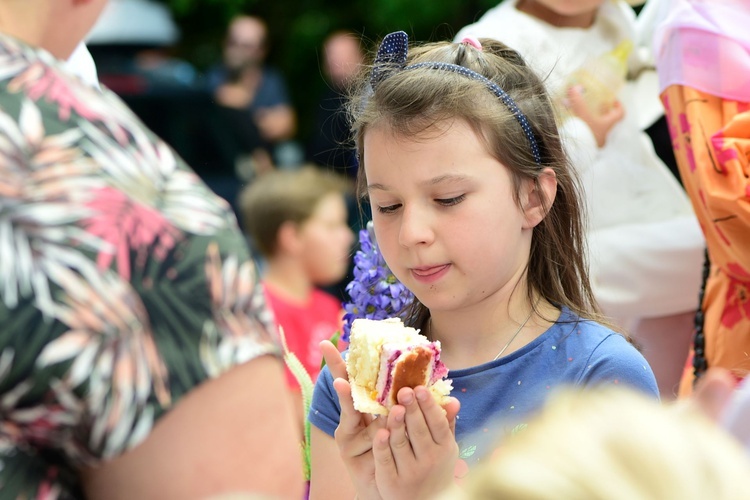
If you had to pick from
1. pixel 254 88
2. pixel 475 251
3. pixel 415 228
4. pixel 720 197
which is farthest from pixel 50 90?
pixel 254 88

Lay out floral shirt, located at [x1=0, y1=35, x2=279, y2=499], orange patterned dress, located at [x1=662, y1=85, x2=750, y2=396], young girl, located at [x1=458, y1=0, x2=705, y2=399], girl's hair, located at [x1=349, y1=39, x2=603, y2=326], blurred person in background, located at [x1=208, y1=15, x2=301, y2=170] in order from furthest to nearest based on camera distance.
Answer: blurred person in background, located at [x1=208, y1=15, x2=301, y2=170]
young girl, located at [x1=458, y1=0, x2=705, y2=399]
orange patterned dress, located at [x1=662, y1=85, x2=750, y2=396]
girl's hair, located at [x1=349, y1=39, x2=603, y2=326]
floral shirt, located at [x1=0, y1=35, x2=279, y2=499]

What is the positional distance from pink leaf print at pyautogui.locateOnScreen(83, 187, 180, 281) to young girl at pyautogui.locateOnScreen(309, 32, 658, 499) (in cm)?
70

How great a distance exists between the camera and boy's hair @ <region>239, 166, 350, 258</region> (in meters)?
5.68

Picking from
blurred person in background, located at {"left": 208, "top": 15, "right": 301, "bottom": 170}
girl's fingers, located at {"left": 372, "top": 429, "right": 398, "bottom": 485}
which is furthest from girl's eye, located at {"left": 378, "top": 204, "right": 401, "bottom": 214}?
blurred person in background, located at {"left": 208, "top": 15, "right": 301, "bottom": 170}

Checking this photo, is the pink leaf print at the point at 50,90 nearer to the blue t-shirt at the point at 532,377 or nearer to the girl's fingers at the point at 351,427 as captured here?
the girl's fingers at the point at 351,427

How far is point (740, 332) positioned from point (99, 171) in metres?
2.18

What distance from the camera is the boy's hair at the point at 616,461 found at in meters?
0.90

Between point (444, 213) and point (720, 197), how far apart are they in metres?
1.07

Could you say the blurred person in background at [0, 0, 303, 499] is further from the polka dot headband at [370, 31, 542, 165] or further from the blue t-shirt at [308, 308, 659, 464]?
the polka dot headband at [370, 31, 542, 165]

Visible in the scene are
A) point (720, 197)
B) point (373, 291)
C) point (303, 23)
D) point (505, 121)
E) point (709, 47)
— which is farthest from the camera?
point (303, 23)

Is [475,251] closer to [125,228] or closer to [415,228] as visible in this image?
[415,228]

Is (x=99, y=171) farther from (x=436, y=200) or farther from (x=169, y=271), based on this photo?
(x=436, y=200)

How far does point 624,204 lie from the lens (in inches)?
131

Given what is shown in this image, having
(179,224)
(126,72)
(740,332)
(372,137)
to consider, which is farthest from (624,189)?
(126,72)
